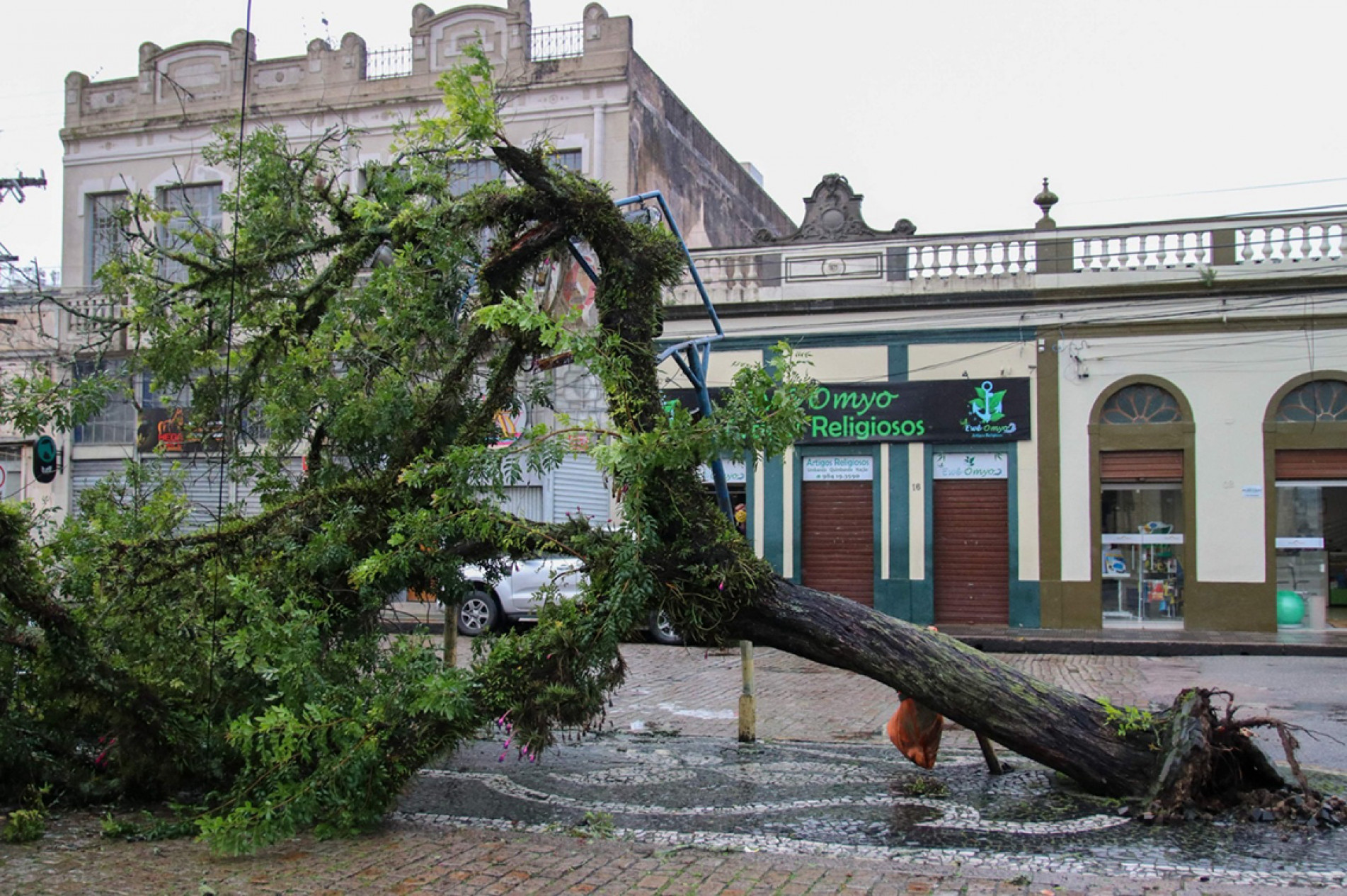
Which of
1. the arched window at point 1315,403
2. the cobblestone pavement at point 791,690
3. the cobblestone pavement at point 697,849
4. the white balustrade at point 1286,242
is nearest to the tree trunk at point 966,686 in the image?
the cobblestone pavement at point 697,849

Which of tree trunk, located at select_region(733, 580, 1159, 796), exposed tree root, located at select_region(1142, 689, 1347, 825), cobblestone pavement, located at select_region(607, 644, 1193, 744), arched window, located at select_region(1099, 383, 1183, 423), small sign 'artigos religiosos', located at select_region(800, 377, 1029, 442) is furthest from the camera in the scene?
small sign 'artigos religiosos', located at select_region(800, 377, 1029, 442)

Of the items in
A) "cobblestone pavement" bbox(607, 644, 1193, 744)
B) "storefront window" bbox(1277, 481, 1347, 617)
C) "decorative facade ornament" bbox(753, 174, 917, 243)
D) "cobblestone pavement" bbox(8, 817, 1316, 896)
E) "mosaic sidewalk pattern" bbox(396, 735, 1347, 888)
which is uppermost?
"decorative facade ornament" bbox(753, 174, 917, 243)

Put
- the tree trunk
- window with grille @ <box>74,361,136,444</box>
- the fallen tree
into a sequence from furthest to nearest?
window with grille @ <box>74,361,136,444</box> → the tree trunk → the fallen tree

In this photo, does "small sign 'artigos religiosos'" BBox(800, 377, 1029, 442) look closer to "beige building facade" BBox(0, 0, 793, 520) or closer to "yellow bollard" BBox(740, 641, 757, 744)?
"beige building facade" BBox(0, 0, 793, 520)

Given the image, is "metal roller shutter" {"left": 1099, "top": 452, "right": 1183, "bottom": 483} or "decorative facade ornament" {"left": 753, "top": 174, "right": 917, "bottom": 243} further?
"decorative facade ornament" {"left": 753, "top": 174, "right": 917, "bottom": 243}

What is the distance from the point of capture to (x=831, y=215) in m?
20.8

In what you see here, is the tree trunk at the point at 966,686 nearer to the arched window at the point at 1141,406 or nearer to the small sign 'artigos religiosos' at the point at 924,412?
the small sign 'artigos religiosos' at the point at 924,412

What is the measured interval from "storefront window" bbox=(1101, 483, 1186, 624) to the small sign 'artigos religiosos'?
2.00 metres

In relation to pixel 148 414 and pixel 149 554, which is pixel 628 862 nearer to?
pixel 149 554


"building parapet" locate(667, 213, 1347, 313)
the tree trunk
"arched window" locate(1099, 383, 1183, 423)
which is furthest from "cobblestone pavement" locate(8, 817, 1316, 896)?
"arched window" locate(1099, 383, 1183, 423)

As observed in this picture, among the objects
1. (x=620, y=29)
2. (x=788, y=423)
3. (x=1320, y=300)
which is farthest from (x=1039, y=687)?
(x=620, y=29)

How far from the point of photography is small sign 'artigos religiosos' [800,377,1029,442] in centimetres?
1909

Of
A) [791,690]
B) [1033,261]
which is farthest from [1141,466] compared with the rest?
[791,690]

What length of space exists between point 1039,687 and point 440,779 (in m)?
3.64
